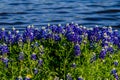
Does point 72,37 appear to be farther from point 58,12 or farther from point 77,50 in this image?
point 58,12

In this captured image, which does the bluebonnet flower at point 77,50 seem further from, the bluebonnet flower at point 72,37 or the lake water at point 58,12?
the lake water at point 58,12

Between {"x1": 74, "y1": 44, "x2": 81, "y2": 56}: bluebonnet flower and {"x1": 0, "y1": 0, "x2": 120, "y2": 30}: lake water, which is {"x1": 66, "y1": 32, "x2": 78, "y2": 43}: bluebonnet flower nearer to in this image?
{"x1": 74, "y1": 44, "x2": 81, "y2": 56}: bluebonnet flower

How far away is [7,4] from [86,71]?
582 inches

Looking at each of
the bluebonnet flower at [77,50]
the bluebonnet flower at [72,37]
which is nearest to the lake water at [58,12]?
the bluebonnet flower at [72,37]

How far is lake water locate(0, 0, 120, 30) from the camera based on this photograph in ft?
57.6

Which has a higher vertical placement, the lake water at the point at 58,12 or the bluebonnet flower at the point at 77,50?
the bluebonnet flower at the point at 77,50

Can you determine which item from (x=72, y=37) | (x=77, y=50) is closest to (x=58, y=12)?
(x=72, y=37)

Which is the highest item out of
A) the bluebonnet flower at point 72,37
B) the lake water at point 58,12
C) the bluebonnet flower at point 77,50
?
the bluebonnet flower at point 72,37

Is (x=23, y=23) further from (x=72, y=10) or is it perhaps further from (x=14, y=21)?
(x=72, y=10)

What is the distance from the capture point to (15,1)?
22.2m

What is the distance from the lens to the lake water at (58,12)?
57.6ft

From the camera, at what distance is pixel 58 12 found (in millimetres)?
19547

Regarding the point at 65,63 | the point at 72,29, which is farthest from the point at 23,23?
the point at 65,63

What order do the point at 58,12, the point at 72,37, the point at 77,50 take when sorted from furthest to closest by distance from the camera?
1. the point at 58,12
2. the point at 72,37
3. the point at 77,50
